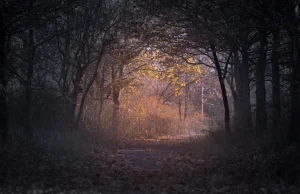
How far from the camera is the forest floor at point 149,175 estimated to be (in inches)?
377

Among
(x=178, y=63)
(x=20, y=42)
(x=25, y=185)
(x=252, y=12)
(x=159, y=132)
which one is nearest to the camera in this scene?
(x=25, y=185)

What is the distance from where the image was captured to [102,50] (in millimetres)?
21281

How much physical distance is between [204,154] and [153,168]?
3039 mm

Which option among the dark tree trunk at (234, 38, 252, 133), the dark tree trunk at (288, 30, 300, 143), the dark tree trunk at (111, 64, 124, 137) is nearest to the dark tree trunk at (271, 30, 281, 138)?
the dark tree trunk at (288, 30, 300, 143)

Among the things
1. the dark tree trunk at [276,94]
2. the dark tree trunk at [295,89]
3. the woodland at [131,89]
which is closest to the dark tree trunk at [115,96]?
the woodland at [131,89]

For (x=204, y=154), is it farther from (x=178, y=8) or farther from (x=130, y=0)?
(x=130, y=0)

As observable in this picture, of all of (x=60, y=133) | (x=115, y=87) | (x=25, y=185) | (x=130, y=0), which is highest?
(x=130, y=0)

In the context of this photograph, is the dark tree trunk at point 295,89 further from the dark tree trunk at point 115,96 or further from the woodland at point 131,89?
the dark tree trunk at point 115,96

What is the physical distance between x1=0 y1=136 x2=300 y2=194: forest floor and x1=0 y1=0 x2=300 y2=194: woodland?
0.03m

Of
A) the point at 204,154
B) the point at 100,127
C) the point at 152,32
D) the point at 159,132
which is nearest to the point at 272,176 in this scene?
the point at 204,154

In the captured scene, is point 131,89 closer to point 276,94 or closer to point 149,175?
point 276,94

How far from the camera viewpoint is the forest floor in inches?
377

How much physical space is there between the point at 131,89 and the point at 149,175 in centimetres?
1739

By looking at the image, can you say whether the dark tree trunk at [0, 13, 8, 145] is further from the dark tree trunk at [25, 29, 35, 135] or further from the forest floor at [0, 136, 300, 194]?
the dark tree trunk at [25, 29, 35, 135]
